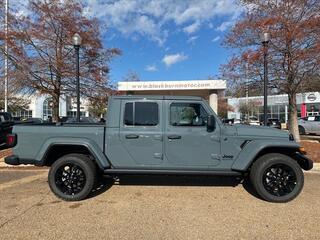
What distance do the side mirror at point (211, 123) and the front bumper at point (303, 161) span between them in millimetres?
1744

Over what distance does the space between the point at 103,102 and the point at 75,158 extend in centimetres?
1066

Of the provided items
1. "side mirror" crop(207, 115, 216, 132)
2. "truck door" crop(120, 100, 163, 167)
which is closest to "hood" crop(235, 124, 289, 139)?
"side mirror" crop(207, 115, 216, 132)

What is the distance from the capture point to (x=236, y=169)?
655cm

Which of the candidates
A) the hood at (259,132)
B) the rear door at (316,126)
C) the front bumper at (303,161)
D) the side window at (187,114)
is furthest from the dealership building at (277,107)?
the side window at (187,114)

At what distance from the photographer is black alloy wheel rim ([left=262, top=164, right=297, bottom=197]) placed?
660 cm

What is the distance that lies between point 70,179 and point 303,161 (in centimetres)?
451

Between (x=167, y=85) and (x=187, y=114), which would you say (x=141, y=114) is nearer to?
(x=187, y=114)

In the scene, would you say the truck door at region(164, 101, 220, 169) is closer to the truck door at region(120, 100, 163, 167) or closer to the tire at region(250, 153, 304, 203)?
the truck door at region(120, 100, 163, 167)

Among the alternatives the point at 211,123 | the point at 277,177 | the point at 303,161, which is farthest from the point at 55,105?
the point at 303,161

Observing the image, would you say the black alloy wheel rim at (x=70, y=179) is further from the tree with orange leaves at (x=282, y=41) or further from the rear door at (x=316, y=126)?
the rear door at (x=316, y=126)

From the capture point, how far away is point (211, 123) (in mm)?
6562

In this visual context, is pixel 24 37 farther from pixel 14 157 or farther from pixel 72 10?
pixel 14 157

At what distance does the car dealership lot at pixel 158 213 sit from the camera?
194 inches


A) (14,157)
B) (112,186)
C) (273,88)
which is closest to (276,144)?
(112,186)
